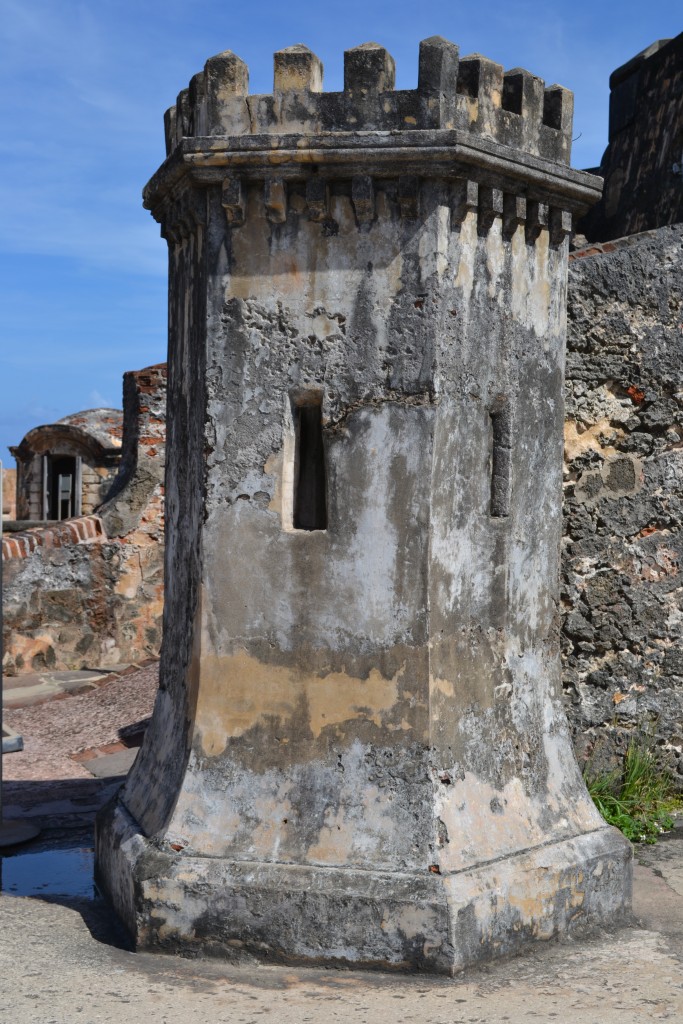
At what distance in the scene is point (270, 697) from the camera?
4.13m

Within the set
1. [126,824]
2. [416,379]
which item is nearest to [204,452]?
[416,379]

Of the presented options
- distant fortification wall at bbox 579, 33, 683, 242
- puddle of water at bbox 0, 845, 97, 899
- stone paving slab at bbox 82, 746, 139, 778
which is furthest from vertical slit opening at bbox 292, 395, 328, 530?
distant fortification wall at bbox 579, 33, 683, 242

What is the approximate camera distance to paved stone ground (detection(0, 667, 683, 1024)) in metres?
3.50

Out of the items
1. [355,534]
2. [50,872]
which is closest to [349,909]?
[355,534]

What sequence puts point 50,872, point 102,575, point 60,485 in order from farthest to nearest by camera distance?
point 60,485
point 102,575
point 50,872

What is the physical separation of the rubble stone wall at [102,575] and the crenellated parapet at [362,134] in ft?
19.8

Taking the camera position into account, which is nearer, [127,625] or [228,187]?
[228,187]

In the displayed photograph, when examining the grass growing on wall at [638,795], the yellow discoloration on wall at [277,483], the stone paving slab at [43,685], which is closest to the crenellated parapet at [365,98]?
the yellow discoloration on wall at [277,483]

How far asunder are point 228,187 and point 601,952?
3.14m

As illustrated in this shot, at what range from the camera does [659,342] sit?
5.39 metres

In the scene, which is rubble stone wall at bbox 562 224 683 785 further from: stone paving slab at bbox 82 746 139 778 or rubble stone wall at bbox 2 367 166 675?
rubble stone wall at bbox 2 367 166 675

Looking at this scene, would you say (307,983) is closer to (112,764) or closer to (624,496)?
(624,496)

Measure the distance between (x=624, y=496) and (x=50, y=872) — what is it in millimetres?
3191

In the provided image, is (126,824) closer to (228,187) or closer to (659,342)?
(228,187)
